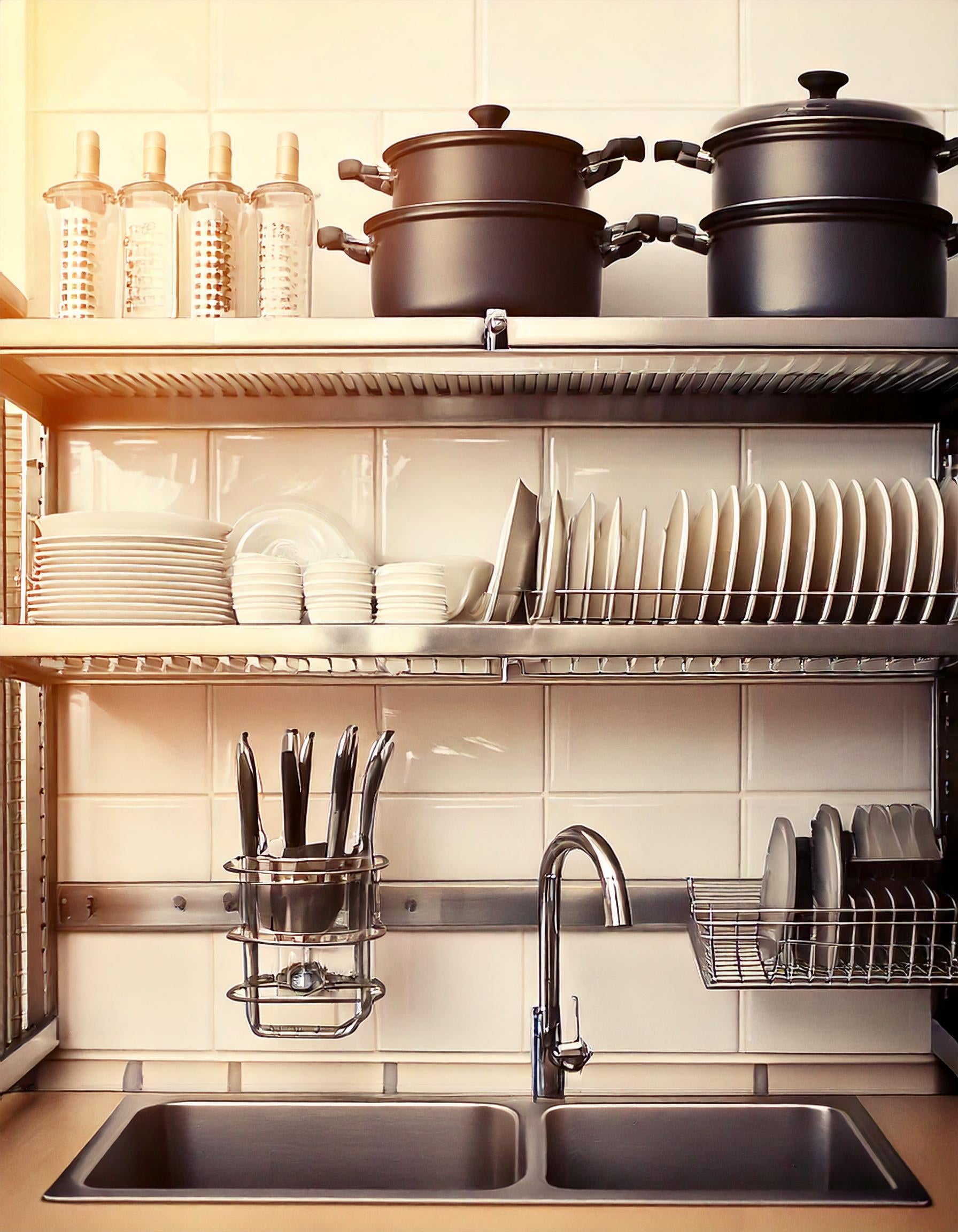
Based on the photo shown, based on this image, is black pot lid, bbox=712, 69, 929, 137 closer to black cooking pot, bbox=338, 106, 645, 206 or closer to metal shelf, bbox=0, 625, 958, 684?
black cooking pot, bbox=338, 106, 645, 206

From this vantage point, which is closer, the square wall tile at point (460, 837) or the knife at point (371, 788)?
the knife at point (371, 788)

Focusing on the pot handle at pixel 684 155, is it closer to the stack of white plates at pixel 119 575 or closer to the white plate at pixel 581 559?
the white plate at pixel 581 559

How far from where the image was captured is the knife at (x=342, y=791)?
130cm

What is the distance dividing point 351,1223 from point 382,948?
387 mm

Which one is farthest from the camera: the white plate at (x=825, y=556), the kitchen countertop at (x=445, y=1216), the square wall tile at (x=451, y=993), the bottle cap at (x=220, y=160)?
the square wall tile at (x=451, y=993)

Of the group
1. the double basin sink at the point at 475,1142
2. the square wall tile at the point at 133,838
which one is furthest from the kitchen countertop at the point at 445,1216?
the square wall tile at the point at 133,838

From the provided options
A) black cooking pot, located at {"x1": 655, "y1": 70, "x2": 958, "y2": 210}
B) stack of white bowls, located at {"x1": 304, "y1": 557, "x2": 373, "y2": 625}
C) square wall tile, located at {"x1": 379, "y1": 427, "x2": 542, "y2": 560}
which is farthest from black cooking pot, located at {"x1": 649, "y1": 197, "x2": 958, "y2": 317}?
stack of white bowls, located at {"x1": 304, "y1": 557, "x2": 373, "y2": 625}

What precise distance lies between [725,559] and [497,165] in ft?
1.63

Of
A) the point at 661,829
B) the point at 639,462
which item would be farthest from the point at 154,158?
the point at 661,829

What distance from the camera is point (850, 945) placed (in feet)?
3.95

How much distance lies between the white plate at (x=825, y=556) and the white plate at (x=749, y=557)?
0.20 ft

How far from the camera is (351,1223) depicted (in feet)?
3.68

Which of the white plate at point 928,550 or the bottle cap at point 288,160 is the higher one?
the bottle cap at point 288,160

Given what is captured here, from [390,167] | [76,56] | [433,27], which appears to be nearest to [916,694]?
[390,167]
